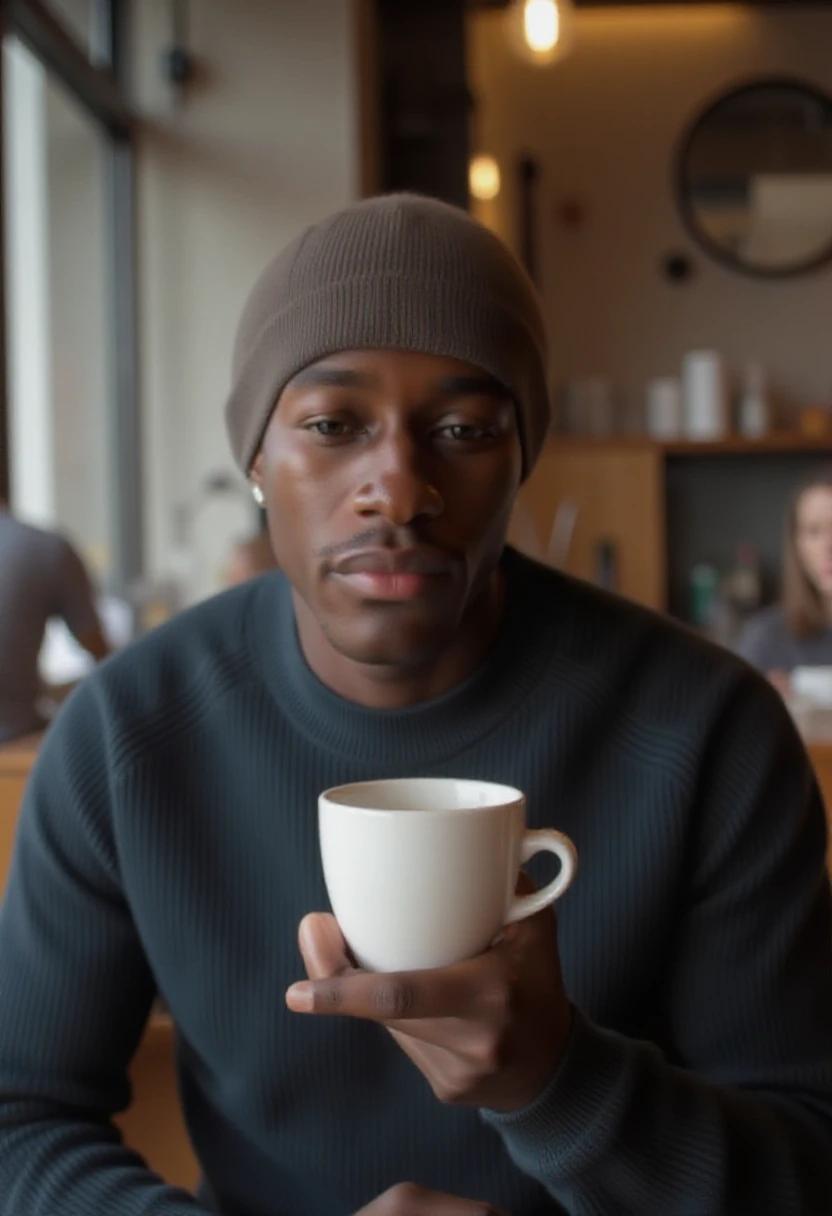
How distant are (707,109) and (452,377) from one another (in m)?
5.68

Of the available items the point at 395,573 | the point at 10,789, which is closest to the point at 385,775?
the point at 395,573

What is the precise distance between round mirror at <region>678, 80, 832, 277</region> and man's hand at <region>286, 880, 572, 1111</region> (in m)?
5.75

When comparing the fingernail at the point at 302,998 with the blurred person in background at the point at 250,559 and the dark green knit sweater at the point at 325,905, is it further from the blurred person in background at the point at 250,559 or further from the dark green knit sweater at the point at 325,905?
the blurred person in background at the point at 250,559

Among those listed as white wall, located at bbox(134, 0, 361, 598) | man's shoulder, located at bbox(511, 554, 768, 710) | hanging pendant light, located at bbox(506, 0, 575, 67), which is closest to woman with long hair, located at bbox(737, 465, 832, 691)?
hanging pendant light, located at bbox(506, 0, 575, 67)

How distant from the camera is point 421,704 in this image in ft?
3.28

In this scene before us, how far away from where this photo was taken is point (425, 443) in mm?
902

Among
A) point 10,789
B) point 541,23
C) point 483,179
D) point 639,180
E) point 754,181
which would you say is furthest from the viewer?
point 639,180

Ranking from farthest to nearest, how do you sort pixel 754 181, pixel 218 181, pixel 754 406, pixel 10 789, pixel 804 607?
pixel 754 181, pixel 754 406, pixel 218 181, pixel 804 607, pixel 10 789

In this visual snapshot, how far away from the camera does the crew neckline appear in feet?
3.24

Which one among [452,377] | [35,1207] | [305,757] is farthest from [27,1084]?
[452,377]

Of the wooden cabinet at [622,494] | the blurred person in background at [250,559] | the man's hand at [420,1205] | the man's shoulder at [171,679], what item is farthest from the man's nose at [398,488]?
the wooden cabinet at [622,494]

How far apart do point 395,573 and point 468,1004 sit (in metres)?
0.27

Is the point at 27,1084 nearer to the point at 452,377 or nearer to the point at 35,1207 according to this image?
the point at 35,1207

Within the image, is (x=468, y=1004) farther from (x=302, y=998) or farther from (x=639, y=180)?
(x=639, y=180)
